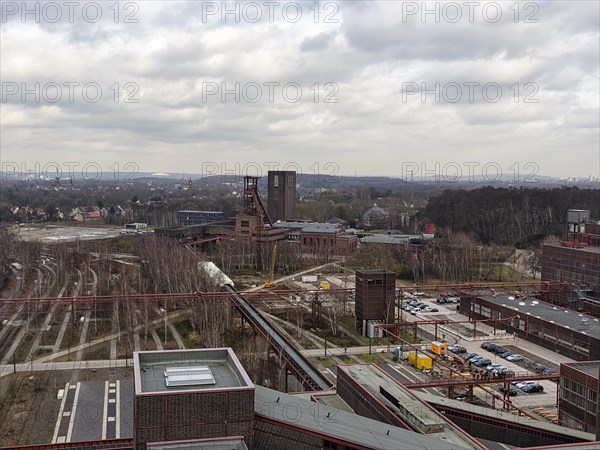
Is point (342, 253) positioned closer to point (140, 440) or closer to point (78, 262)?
point (78, 262)

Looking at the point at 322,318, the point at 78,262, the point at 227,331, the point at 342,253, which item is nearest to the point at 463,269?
the point at 342,253

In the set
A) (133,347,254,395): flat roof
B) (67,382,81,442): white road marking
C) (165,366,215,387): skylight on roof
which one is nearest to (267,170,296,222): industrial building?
(67,382,81,442): white road marking

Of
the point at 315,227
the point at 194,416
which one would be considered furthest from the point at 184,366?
the point at 315,227

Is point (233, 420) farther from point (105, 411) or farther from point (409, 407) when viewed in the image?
point (105, 411)

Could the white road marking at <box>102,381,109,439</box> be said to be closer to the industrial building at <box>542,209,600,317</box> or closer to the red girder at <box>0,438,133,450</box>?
the red girder at <box>0,438,133,450</box>

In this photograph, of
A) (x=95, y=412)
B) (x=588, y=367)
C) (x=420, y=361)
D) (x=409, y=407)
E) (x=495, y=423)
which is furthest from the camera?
(x=420, y=361)

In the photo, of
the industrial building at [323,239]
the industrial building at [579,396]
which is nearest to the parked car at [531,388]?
the industrial building at [579,396]
